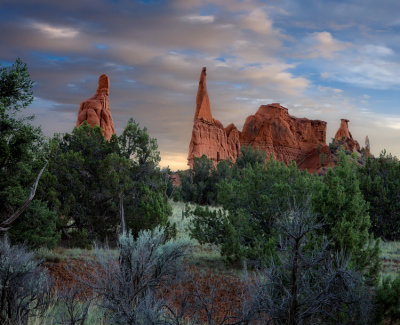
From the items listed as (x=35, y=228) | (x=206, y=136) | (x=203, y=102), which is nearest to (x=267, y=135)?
(x=206, y=136)

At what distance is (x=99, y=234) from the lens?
17.5m

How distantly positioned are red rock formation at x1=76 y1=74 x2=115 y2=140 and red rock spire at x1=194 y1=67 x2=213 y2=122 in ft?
61.5

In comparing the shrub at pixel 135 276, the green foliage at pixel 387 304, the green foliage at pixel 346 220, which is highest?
the green foliage at pixel 346 220

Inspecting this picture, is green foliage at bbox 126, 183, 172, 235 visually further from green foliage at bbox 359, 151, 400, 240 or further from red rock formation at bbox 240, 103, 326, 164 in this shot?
red rock formation at bbox 240, 103, 326, 164

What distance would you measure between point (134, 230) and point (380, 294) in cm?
1168

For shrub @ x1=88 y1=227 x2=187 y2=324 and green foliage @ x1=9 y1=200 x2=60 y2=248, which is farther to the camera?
green foliage @ x1=9 y1=200 x2=60 y2=248

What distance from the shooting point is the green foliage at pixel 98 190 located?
661 inches

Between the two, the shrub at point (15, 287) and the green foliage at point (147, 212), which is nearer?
the shrub at point (15, 287)

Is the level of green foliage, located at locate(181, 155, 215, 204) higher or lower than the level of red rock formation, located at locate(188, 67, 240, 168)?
lower

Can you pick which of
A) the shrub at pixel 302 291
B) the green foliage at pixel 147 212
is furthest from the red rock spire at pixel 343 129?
the shrub at pixel 302 291

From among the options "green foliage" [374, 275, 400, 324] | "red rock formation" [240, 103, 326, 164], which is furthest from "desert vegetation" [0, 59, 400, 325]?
"red rock formation" [240, 103, 326, 164]

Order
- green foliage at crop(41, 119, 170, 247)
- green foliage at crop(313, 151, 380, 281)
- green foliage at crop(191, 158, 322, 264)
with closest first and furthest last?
green foliage at crop(313, 151, 380, 281)
green foliage at crop(191, 158, 322, 264)
green foliage at crop(41, 119, 170, 247)

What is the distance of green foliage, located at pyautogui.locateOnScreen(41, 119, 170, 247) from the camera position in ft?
55.1

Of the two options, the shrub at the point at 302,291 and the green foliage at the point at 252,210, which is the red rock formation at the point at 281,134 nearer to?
the green foliage at the point at 252,210
